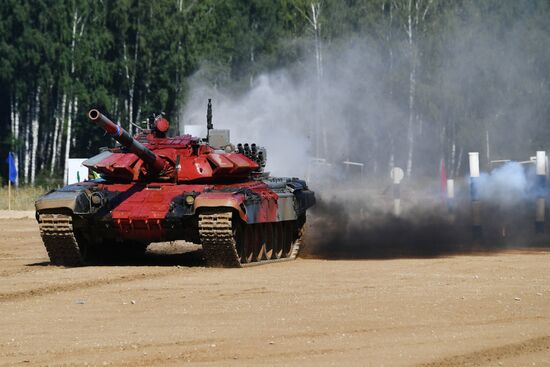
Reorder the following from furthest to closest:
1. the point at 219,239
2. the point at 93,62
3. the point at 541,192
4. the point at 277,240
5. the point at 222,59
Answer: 1. the point at 222,59
2. the point at 93,62
3. the point at 541,192
4. the point at 277,240
5. the point at 219,239

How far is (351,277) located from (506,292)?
3.12m

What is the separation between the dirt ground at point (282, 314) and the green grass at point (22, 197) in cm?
Answer: 2550

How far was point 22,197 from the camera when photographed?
50500mm

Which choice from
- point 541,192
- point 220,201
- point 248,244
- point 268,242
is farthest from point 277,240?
point 541,192

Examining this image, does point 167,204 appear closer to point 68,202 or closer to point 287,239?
point 68,202

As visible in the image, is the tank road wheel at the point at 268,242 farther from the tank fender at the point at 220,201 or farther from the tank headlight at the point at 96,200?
the tank headlight at the point at 96,200

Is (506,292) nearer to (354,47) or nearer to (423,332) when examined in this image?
(423,332)

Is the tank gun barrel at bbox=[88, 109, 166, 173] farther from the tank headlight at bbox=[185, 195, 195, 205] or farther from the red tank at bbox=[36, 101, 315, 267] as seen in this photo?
the tank headlight at bbox=[185, 195, 195, 205]

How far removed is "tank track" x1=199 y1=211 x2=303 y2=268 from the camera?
21.4 m

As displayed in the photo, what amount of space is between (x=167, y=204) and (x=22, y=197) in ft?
96.3

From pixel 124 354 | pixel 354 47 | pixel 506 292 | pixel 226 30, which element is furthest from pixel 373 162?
pixel 124 354

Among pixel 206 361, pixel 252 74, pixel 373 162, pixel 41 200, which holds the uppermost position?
pixel 252 74

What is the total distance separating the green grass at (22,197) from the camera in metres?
47.4

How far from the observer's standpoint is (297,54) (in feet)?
211
